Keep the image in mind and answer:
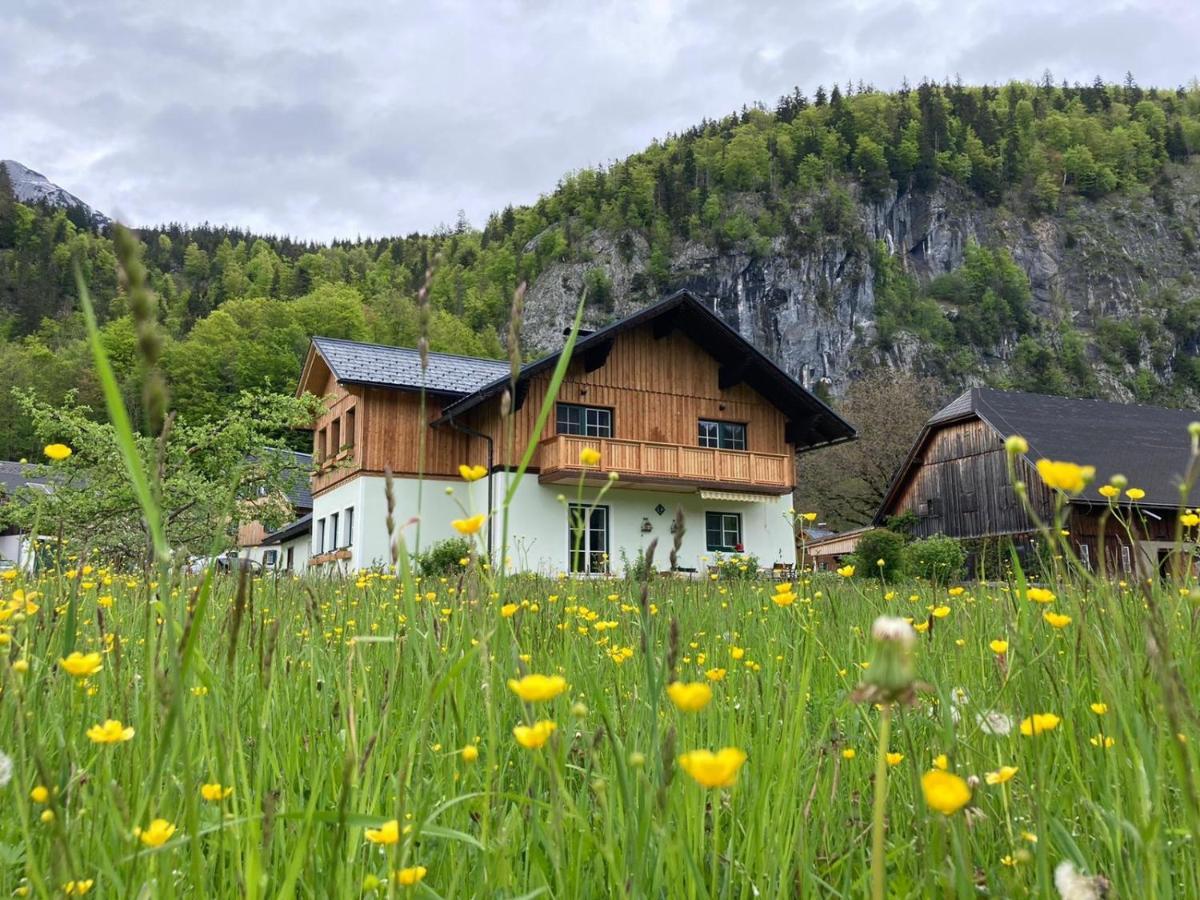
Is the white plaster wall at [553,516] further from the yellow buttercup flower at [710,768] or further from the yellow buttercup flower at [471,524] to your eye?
the yellow buttercup flower at [710,768]

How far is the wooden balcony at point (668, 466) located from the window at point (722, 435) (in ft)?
3.54

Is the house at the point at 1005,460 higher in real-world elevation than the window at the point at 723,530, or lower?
higher

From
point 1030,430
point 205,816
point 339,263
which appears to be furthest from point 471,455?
point 339,263

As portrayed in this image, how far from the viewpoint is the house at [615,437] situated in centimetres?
2289

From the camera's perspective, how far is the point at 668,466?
75.6 feet

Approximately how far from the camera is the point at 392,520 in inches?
41.0

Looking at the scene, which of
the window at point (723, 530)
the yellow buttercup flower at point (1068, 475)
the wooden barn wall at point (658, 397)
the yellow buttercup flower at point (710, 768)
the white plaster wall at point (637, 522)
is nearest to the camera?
the yellow buttercup flower at point (710, 768)

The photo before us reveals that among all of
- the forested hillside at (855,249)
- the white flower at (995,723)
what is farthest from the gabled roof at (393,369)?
the forested hillside at (855,249)

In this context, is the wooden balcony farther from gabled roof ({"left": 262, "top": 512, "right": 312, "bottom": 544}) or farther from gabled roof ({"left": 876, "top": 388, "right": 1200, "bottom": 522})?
gabled roof ({"left": 262, "top": 512, "right": 312, "bottom": 544})

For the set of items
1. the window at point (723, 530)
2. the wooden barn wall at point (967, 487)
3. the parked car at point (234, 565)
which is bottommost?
the parked car at point (234, 565)

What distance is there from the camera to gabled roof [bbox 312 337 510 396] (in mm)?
23438

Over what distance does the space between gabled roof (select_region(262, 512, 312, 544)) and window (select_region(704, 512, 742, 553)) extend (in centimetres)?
1456

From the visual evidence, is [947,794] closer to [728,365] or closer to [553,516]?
[553,516]

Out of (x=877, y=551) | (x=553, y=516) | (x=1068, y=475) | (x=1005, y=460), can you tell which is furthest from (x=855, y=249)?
(x=1068, y=475)
